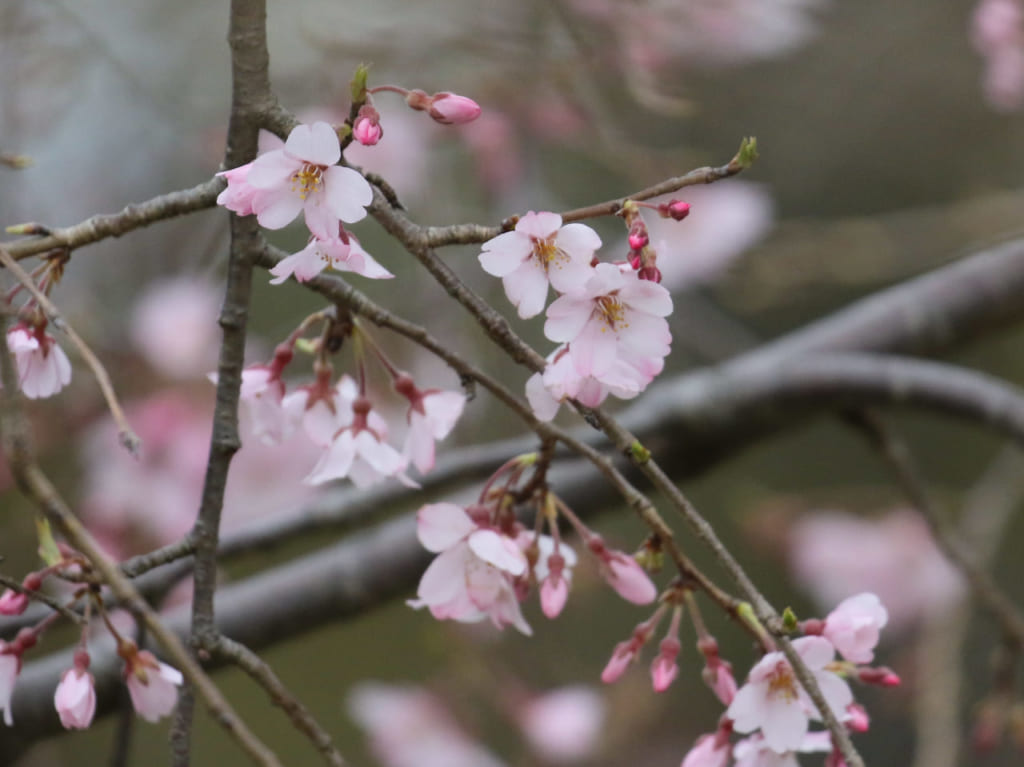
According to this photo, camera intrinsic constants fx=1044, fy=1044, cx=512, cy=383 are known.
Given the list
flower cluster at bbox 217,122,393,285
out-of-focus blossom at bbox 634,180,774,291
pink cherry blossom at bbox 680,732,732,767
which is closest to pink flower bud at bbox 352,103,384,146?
flower cluster at bbox 217,122,393,285

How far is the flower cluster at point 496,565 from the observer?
52 cm

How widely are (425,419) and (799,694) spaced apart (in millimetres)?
247

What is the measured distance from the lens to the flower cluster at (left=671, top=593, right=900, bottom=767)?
1.60ft

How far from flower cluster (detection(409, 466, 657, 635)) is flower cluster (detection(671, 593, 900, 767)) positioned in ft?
0.21

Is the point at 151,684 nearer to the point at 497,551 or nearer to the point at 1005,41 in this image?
the point at 497,551

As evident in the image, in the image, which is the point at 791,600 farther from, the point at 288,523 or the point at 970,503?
the point at 288,523

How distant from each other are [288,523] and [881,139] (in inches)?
95.6

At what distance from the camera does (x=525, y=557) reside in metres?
0.54

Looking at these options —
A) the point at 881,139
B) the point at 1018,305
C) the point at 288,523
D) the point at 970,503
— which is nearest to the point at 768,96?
the point at 881,139

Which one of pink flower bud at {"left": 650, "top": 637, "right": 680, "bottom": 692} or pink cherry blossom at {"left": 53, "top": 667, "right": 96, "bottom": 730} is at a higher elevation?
pink cherry blossom at {"left": 53, "top": 667, "right": 96, "bottom": 730}

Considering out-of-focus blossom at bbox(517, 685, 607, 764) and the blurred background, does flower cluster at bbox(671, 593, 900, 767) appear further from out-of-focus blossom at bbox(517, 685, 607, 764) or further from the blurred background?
out-of-focus blossom at bbox(517, 685, 607, 764)

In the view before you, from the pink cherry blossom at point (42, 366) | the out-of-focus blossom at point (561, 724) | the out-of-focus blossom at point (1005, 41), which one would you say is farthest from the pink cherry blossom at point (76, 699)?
the out-of-focus blossom at point (1005, 41)

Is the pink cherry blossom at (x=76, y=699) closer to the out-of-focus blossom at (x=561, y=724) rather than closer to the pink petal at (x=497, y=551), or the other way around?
the pink petal at (x=497, y=551)

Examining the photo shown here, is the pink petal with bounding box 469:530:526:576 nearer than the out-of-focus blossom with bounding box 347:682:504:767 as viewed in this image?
Yes
